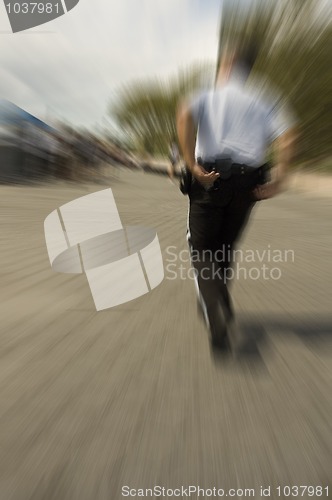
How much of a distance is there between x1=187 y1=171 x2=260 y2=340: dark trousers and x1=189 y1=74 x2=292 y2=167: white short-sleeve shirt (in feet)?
0.53

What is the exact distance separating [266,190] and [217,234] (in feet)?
1.27

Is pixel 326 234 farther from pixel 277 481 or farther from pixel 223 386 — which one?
pixel 277 481

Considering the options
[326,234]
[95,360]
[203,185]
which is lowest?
[326,234]

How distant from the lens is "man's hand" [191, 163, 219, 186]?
2924mm

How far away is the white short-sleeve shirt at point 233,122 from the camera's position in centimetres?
286

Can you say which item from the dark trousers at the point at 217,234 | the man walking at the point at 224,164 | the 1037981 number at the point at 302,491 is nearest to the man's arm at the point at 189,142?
the man walking at the point at 224,164

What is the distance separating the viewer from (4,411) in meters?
2.29

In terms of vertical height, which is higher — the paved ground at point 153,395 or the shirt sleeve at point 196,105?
the shirt sleeve at point 196,105

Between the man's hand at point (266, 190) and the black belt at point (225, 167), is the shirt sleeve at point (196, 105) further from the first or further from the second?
the man's hand at point (266, 190)

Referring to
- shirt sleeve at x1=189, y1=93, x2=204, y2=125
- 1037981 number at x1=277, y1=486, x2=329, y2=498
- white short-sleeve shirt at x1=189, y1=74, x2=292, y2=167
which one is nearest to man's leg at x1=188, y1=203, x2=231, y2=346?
white short-sleeve shirt at x1=189, y1=74, x2=292, y2=167

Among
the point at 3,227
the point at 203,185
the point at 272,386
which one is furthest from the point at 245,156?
the point at 3,227

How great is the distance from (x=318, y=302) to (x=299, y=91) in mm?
34088

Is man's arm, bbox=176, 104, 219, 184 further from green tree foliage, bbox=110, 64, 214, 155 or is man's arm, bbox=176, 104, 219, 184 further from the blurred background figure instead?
green tree foliage, bbox=110, 64, 214, 155

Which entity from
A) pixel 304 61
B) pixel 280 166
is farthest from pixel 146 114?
pixel 280 166
